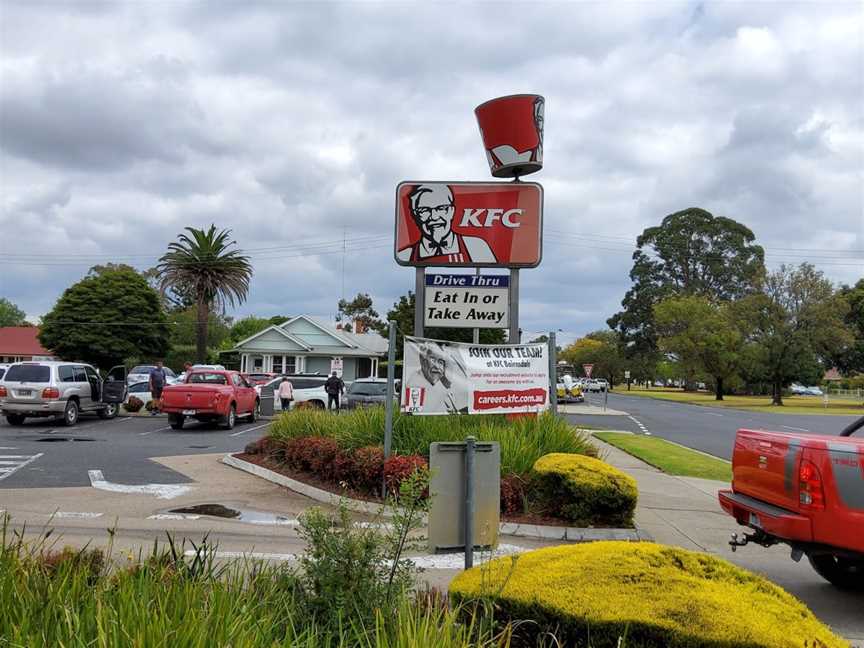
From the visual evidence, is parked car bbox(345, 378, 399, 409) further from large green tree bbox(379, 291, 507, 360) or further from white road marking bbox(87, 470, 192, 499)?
white road marking bbox(87, 470, 192, 499)

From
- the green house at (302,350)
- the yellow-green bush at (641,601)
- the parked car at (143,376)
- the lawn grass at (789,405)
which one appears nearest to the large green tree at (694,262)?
the lawn grass at (789,405)

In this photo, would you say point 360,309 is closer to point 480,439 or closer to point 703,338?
point 703,338

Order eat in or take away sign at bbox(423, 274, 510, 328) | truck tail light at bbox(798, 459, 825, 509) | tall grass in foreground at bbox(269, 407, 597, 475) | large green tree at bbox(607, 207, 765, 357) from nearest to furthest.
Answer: truck tail light at bbox(798, 459, 825, 509)
tall grass in foreground at bbox(269, 407, 597, 475)
eat in or take away sign at bbox(423, 274, 510, 328)
large green tree at bbox(607, 207, 765, 357)

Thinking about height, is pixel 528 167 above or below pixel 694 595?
above

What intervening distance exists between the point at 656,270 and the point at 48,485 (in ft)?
294

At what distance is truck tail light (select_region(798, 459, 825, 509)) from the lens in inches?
232

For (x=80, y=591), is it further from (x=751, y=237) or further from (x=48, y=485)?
(x=751, y=237)

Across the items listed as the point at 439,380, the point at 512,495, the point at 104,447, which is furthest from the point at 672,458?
the point at 104,447

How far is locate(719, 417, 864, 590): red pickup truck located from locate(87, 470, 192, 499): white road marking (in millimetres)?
8061

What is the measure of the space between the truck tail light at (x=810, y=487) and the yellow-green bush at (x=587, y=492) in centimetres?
300

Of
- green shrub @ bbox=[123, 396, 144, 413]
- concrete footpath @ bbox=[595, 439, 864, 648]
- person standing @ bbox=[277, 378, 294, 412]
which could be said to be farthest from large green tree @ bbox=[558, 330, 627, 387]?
concrete footpath @ bbox=[595, 439, 864, 648]

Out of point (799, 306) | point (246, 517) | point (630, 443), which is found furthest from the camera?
Result: point (799, 306)

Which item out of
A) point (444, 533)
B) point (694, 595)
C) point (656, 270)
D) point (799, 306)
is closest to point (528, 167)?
point (444, 533)

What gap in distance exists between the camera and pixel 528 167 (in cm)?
1288
